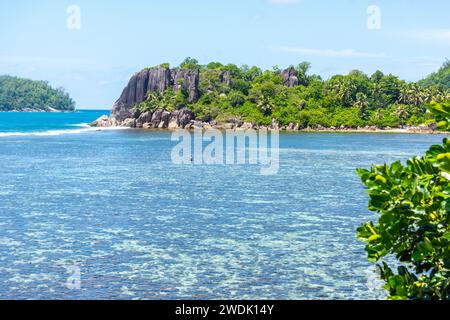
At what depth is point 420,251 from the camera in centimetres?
604

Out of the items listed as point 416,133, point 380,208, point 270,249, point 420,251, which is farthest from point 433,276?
point 416,133

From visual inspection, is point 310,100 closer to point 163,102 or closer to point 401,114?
point 401,114

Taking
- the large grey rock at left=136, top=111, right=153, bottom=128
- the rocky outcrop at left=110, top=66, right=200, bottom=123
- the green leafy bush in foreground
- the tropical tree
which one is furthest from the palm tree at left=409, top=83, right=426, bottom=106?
the green leafy bush in foreground

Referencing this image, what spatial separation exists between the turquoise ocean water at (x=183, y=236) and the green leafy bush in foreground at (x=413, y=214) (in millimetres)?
10960

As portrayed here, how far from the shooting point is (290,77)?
178 meters

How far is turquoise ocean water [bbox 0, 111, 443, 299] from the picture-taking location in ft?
59.9

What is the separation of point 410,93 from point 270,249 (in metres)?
147

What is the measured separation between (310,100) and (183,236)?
142m

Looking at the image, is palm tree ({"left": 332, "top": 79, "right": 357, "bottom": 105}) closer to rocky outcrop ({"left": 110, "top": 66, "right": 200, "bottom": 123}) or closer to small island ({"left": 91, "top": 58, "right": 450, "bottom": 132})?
small island ({"left": 91, "top": 58, "right": 450, "bottom": 132})

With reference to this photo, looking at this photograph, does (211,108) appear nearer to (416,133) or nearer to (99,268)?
(416,133)

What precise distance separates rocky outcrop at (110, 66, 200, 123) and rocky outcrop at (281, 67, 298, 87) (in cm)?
2657

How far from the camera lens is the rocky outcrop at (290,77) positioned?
178 m
